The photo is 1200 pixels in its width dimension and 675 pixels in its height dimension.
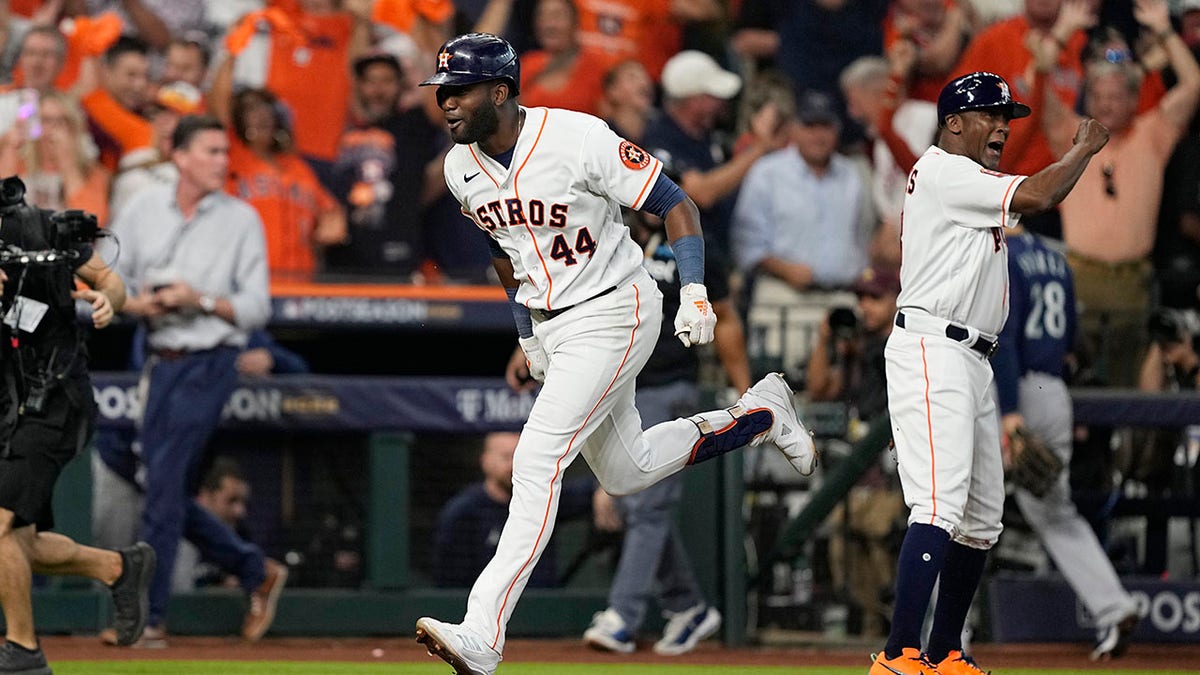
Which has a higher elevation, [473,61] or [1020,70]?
[1020,70]

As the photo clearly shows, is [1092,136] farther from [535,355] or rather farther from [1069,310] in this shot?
[1069,310]

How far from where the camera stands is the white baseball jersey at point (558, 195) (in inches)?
220

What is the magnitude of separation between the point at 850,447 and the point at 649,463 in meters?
3.10

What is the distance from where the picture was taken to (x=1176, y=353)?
9203 millimetres

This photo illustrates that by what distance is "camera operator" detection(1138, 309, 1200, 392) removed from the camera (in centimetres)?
918

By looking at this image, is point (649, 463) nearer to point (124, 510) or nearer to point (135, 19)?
point (124, 510)

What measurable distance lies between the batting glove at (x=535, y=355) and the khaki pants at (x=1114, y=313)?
182 inches

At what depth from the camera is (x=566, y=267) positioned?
222 inches

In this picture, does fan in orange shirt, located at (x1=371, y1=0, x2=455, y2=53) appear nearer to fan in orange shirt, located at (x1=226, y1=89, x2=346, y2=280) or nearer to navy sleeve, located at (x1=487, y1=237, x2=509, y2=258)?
fan in orange shirt, located at (x1=226, y1=89, x2=346, y2=280)

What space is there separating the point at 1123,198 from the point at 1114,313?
2.81 feet

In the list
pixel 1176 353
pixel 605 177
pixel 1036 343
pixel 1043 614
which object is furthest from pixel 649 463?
pixel 1176 353

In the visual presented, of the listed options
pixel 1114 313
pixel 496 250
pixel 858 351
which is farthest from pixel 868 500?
pixel 496 250

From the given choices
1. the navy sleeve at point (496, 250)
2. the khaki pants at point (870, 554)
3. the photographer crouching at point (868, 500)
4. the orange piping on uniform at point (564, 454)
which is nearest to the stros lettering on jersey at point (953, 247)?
the orange piping on uniform at point (564, 454)

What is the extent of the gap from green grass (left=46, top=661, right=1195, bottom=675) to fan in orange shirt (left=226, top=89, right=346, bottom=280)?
10.6 feet
